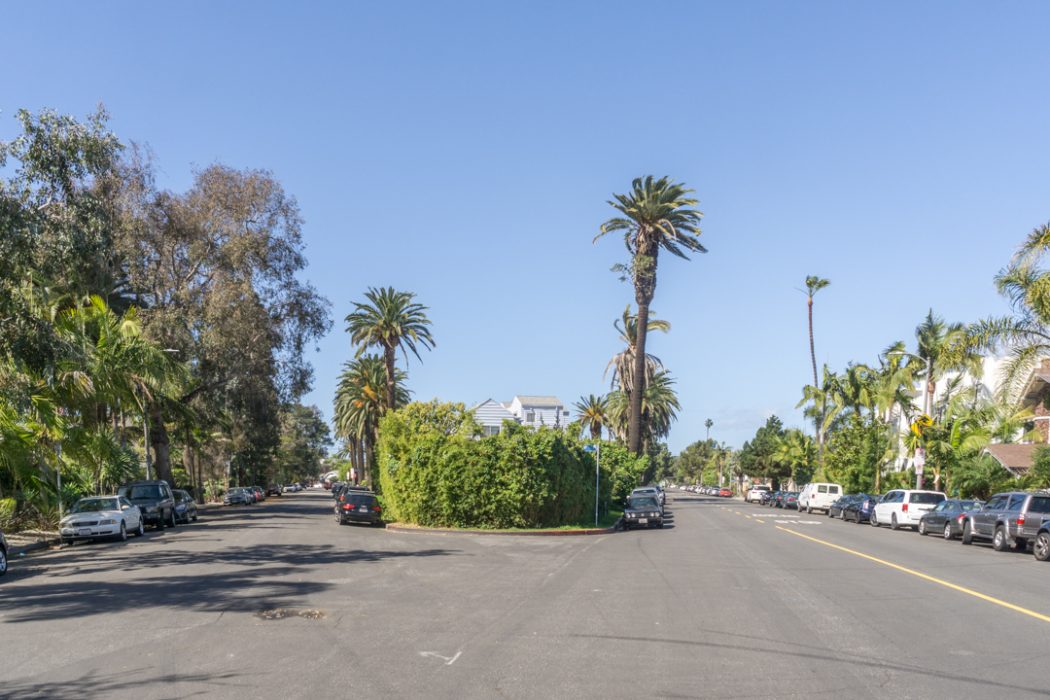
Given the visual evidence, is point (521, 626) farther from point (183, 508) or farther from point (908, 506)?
point (183, 508)

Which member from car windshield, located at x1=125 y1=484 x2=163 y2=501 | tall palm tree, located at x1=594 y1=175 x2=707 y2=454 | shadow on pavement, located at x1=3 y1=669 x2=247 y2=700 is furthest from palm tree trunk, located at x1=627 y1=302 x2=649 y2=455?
shadow on pavement, located at x1=3 y1=669 x2=247 y2=700

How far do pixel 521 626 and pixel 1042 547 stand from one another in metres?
18.3

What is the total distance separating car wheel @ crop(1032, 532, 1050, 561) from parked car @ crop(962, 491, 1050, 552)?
0.32m

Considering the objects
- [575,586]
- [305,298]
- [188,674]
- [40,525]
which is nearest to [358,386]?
[305,298]

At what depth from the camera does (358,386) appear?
75.9 metres

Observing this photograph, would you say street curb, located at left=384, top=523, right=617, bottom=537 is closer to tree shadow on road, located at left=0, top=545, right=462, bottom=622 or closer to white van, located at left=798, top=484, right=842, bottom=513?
tree shadow on road, located at left=0, top=545, right=462, bottom=622

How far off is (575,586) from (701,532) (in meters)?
18.3

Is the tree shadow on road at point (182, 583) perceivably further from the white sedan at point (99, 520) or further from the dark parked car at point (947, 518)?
the dark parked car at point (947, 518)

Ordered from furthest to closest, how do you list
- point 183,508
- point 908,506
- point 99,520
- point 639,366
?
point 639,366
point 183,508
point 908,506
point 99,520


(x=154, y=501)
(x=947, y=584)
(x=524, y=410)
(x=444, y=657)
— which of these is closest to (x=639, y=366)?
(x=154, y=501)

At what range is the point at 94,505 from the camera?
98.2 feet

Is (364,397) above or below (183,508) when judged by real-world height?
above

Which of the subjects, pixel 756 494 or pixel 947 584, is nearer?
pixel 947 584

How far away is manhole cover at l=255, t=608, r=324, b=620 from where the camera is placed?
12.8 meters
